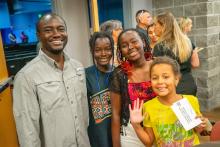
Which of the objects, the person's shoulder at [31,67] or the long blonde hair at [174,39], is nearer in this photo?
the person's shoulder at [31,67]

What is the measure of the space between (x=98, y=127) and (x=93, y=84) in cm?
30

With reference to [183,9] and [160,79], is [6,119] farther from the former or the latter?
[183,9]

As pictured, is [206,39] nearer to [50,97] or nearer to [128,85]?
[128,85]

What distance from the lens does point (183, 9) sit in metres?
4.05

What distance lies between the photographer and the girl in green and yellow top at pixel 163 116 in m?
1.42

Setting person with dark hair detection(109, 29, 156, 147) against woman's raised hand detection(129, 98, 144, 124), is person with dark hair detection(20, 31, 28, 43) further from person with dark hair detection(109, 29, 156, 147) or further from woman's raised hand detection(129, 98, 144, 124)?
woman's raised hand detection(129, 98, 144, 124)

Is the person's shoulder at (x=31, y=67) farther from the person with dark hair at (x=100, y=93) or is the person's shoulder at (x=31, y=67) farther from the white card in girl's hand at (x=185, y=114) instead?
the white card in girl's hand at (x=185, y=114)

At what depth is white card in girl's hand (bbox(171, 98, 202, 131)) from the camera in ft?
4.50

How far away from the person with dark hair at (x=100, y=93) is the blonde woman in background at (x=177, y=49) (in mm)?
693

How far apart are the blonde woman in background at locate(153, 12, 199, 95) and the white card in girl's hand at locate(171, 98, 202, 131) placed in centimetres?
86

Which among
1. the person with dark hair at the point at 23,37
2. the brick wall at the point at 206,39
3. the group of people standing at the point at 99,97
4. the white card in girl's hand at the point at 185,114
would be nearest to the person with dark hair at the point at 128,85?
the group of people standing at the point at 99,97

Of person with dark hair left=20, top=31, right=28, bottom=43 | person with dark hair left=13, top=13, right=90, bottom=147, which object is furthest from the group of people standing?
person with dark hair left=20, top=31, right=28, bottom=43

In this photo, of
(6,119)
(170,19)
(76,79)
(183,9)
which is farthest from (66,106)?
(183,9)

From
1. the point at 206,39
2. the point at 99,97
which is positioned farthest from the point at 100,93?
the point at 206,39
